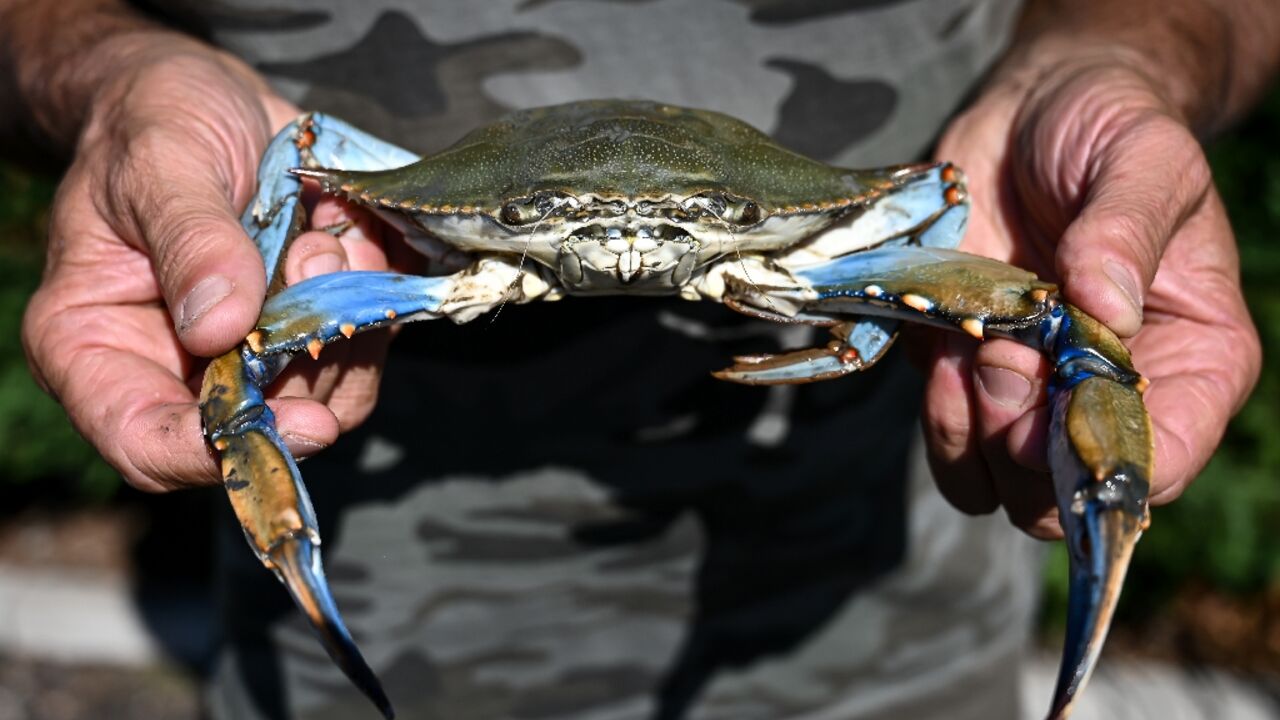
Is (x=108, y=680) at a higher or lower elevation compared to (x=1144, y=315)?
lower

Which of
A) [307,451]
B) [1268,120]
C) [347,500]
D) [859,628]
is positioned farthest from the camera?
[1268,120]

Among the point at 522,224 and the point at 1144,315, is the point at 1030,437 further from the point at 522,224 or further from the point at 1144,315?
the point at 522,224

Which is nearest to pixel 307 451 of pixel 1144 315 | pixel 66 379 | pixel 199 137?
pixel 66 379

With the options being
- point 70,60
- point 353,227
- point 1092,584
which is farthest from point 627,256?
point 70,60

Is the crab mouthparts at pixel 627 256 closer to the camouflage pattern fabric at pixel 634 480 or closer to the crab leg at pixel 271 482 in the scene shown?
the crab leg at pixel 271 482

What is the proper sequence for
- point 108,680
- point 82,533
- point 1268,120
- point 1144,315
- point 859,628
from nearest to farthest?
point 1144,315 → point 859,628 → point 1268,120 → point 108,680 → point 82,533

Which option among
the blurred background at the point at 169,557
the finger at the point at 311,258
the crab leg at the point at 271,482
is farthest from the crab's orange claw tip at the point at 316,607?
the blurred background at the point at 169,557

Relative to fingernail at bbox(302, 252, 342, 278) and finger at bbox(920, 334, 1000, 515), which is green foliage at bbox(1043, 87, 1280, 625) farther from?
fingernail at bbox(302, 252, 342, 278)

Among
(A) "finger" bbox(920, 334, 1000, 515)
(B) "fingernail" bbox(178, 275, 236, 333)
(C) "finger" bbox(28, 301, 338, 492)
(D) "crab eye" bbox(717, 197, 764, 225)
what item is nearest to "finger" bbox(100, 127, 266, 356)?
(B) "fingernail" bbox(178, 275, 236, 333)
